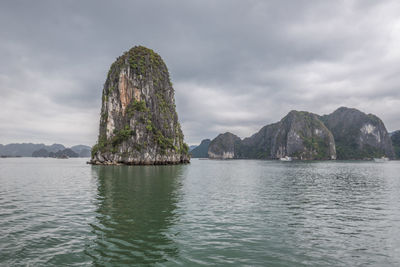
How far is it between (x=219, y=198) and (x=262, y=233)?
35.4 ft

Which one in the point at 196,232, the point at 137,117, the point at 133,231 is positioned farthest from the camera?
the point at 137,117

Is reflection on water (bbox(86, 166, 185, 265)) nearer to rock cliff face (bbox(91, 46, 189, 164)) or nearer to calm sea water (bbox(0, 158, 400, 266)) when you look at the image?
→ calm sea water (bbox(0, 158, 400, 266))

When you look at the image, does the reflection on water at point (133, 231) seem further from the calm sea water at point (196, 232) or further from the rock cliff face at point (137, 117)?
the rock cliff face at point (137, 117)

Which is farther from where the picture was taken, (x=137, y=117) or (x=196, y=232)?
(x=137, y=117)

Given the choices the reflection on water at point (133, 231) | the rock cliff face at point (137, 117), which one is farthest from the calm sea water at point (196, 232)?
the rock cliff face at point (137, 117)

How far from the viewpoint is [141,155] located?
104125 millimetres

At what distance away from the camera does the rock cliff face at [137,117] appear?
104625mm

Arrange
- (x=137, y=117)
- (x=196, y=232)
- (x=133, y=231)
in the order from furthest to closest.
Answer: (x=137, y=117)
(x=196, y=232)
(x=133, y=231)

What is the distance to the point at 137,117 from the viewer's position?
110 metres

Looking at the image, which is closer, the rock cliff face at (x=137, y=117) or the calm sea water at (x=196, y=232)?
the calm sea water at (x=196, y=232)

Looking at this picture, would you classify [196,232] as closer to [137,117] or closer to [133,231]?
[133,231]

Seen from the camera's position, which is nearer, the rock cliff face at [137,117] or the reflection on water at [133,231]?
the reflection on water at [133,231]

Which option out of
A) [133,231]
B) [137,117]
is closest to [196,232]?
[133,231]

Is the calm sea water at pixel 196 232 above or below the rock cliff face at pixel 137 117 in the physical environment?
below
